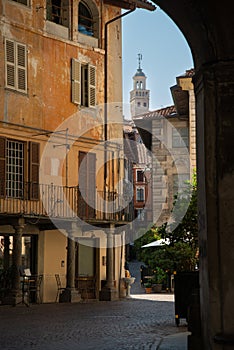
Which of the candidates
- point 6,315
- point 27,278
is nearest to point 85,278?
point 27,278

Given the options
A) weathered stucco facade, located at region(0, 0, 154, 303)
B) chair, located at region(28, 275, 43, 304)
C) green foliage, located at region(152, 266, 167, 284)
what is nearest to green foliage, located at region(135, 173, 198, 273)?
weathered stucco facade, located at region(0, 0, 154, 303)

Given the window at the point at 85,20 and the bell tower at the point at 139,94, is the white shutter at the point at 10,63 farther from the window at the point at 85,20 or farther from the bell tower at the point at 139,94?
the bell tower at the point at 139,94

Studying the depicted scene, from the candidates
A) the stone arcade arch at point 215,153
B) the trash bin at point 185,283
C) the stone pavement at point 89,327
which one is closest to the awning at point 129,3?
the stone pavement at point 89,327

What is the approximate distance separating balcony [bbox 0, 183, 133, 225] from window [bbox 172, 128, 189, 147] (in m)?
12.7

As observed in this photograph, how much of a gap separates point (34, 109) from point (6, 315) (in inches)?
330

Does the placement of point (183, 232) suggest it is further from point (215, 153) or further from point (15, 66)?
point (215, 153)

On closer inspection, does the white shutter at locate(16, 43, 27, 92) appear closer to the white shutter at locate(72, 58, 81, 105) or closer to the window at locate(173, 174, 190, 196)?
the white shutter at locate(72, 58, 81, 105)

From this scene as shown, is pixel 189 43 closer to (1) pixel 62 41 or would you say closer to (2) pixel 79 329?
(2) pixel 79 329

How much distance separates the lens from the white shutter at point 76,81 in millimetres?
26516

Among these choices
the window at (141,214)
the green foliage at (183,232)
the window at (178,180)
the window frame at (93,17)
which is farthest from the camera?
the window at (141,214)

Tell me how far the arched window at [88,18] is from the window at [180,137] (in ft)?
42.2

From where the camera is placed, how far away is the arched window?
91.1ft

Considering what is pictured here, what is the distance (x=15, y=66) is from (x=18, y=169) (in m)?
3.44

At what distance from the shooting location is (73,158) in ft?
85.8
